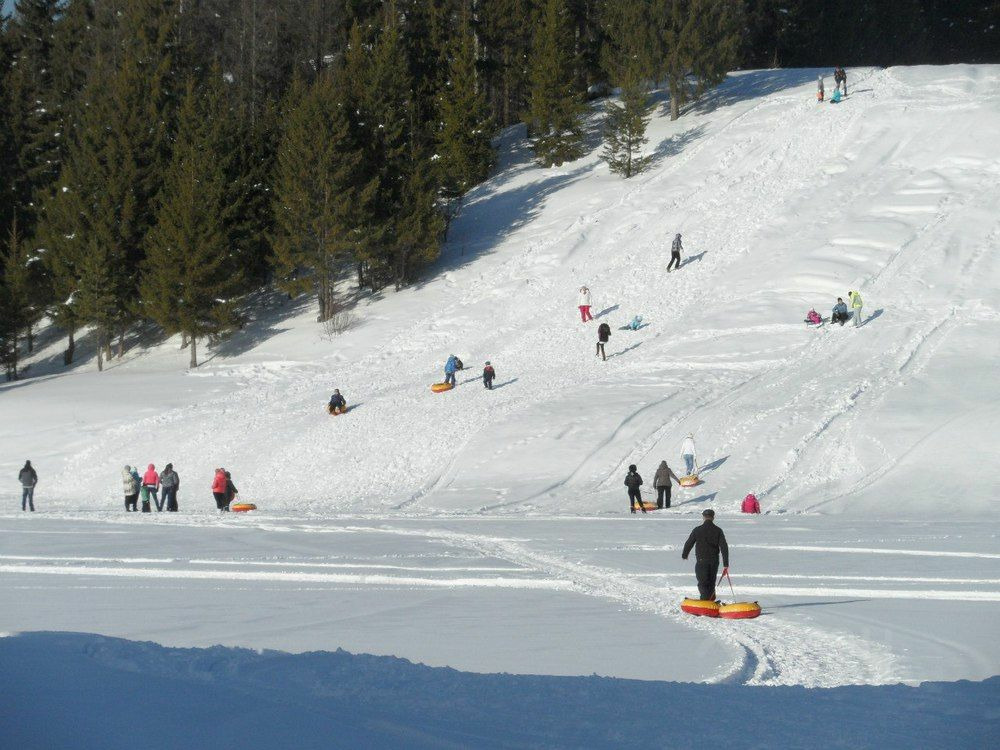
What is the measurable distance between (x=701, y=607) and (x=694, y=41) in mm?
45679

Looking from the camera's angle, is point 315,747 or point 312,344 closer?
point 315,747

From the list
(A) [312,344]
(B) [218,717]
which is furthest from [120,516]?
(A) [312,344]

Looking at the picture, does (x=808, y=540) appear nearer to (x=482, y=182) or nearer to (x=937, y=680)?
(x=937, y=680)

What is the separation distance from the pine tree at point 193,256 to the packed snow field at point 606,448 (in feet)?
5.48

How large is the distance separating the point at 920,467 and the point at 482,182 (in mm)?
34484

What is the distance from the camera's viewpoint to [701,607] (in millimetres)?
9758

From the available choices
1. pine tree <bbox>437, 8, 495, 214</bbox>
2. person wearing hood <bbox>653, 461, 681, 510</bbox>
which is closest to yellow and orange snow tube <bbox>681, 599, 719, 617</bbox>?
person wearing hood <bbox>653, 461, 681, 510</bbox>

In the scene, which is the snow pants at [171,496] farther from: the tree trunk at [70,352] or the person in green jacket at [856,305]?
the tree trunk at [70,352]

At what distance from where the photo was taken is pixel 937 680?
7.18 m

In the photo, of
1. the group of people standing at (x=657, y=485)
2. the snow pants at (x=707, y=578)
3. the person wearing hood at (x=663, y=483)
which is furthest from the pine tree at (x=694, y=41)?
the snow pants at (x=707, y=578)

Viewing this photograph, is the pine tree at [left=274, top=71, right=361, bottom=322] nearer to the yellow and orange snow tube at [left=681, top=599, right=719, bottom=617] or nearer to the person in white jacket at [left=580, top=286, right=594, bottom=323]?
the person in white jacket at [left=580, top=286, right=594, bottom=323]

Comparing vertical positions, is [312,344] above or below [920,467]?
above

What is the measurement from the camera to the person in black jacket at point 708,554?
33.8 feet

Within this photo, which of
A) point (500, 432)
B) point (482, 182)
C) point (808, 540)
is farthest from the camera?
point (482, 182)
